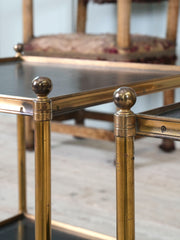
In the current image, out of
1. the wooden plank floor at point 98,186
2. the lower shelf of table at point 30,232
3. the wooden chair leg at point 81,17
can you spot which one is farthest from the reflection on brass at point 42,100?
the wooden chair leg at point 81,17

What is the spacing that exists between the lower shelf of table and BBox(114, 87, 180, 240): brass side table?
531mm

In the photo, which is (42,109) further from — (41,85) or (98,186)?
(98,186)

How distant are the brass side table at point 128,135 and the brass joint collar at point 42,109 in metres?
0.13

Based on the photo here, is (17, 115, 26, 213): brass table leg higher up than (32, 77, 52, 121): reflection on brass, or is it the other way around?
Answer: (32, 77, 52, 121): reflection on brass

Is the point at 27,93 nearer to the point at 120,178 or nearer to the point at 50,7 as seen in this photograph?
the point at 120,178

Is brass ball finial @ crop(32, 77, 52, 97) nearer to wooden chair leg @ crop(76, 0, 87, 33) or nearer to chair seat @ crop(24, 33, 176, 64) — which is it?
chair seat @ crop(24, 33, 176, 64)

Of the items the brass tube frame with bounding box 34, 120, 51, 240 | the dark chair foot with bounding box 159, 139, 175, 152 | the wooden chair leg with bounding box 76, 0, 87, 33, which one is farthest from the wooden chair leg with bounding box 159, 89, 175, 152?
the brass tube frame with bounding box 34, 120, 51, 240

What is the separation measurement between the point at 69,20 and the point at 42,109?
2216 mm

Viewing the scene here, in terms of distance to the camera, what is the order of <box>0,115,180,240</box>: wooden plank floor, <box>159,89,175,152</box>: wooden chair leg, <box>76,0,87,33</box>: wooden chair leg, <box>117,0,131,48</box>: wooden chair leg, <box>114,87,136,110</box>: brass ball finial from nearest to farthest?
<box>114,87,136,110</box>: brass ball finial < <box>0,115,180,240</box>: wooden plank floor < <box>117,0,131,48</box>: wooden chair leg < <box>159,89,175,152</box>: wooden chair leg < <box>76,0,87,33</box>: wooden chair leg

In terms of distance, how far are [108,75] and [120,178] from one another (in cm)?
48

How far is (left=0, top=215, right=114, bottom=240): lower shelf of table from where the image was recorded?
124 cm

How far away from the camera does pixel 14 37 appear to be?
313cm

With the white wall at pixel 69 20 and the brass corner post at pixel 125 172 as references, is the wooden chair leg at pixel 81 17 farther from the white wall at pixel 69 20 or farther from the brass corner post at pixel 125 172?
the brass corner post at pixel 125 172

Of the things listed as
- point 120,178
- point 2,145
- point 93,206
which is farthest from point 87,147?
point 120,178
